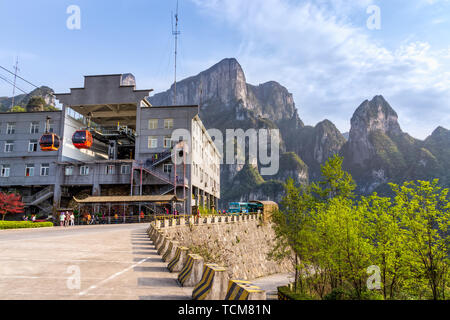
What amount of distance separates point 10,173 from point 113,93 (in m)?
22.0

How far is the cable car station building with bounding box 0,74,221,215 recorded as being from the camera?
49062 millimetres

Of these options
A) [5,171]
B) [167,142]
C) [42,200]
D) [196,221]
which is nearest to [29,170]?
[5,171]

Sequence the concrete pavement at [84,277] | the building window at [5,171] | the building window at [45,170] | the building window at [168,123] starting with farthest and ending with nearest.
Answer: the building window at [5,171] < the building window at [45,170] < the building window at [168,123] < the concrete pavement at [84,277]

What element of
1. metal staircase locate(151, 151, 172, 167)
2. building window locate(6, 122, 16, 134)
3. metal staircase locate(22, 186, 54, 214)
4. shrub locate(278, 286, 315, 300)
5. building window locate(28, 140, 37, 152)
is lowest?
shrub locate(278, 286, 315, 300)

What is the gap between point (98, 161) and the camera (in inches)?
1993

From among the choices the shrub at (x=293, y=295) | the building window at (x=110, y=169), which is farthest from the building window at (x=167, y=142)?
the shrub at (x=293, y=295)

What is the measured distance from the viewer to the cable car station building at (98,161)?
49.1 meters

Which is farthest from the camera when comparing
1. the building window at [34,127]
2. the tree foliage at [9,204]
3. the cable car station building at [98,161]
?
the building window at [34,127]

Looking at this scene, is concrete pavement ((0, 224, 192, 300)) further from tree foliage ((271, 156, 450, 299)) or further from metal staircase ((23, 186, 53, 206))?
metal staircase ((23, 186, 53, 206))

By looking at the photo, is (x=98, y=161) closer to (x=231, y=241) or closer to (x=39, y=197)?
(x=39, y=197)

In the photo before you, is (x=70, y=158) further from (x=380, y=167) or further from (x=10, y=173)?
(x=380, y=167)

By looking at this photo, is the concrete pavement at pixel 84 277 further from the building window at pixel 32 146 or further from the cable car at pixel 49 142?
the building window at pixel 32 146

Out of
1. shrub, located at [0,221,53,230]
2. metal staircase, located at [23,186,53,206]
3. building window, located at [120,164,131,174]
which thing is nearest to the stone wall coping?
shrub, located at [0,221,53,230]

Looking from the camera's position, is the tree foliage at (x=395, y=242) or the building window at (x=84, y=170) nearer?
the tree foliage at (x=395, y=242)
